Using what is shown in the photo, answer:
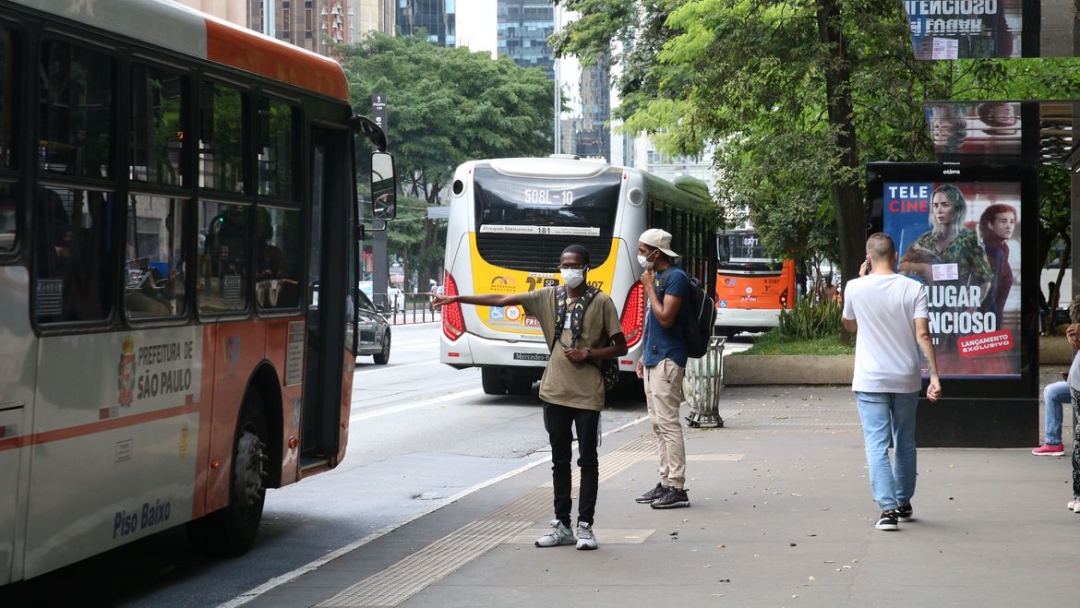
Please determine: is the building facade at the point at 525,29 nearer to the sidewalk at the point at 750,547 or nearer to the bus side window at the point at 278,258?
the sidewalk at the point at 750,547

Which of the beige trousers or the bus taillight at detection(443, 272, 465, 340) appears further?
the bus taillight at detection(443, 272, 465, 340)

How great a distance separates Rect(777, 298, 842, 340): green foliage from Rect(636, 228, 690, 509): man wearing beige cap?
16.4 meters

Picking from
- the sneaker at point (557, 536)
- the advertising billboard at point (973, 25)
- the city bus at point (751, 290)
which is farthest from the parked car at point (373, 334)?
the sneaker at point (557, 536)

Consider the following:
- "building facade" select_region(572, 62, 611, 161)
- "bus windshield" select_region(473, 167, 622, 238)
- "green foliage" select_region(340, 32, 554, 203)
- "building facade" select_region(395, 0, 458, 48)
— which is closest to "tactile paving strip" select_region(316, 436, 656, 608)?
"bus windshield" select_region(473, 167, 622, 238)

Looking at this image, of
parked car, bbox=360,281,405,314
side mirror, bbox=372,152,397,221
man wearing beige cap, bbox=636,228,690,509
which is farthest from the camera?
parked car, bbox=360,281,405,314

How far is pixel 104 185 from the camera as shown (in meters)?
6.75

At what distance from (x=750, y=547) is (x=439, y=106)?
52.7m

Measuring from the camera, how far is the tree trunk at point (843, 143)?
2248 cm

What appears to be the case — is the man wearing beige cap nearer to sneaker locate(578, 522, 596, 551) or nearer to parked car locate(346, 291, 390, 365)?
sneaker locate(578, 522, 596, 551)

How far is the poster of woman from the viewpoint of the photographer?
1270 centimetres

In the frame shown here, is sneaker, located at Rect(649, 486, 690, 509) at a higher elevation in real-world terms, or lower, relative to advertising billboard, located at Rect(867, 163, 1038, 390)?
lower

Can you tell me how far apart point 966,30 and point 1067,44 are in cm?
73

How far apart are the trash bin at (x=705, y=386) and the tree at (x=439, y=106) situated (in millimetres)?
43839

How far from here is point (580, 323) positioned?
850 centimetres
